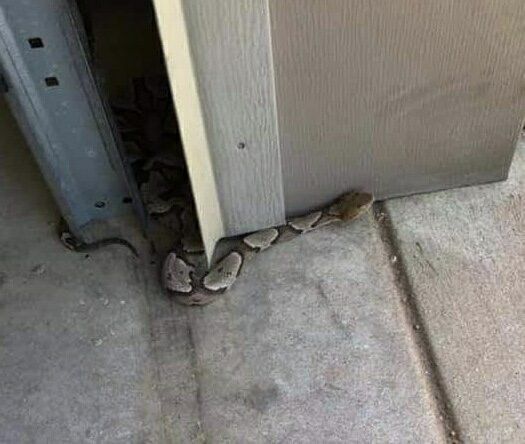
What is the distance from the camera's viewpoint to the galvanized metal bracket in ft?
5.93

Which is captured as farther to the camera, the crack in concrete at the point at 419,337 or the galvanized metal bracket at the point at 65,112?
the crack in concrete at the point at 419,337

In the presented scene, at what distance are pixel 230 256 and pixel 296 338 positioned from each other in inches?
14.2

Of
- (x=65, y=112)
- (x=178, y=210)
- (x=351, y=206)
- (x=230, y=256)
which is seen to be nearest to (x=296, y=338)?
(x=230, y=256)

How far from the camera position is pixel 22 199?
100 inches

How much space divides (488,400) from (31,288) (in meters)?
1.45

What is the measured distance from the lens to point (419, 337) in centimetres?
214

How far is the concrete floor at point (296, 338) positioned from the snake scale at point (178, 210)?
5 cm

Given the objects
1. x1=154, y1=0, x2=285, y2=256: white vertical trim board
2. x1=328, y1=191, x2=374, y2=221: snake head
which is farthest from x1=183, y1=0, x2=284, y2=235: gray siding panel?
x1=328, y1=191, x2=374, y2=221: snake head

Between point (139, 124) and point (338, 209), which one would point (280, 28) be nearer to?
point (338, 209)

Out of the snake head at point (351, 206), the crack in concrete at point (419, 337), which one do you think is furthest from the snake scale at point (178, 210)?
the crack in concrete at point (419, 337)

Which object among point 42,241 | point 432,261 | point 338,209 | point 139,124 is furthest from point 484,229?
point 42,241

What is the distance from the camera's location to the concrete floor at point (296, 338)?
2.00m

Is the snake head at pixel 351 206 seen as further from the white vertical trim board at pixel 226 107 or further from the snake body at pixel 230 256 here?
the white vertical trim board at pixel 226 107

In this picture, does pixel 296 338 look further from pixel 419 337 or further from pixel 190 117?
pixel 190 117
